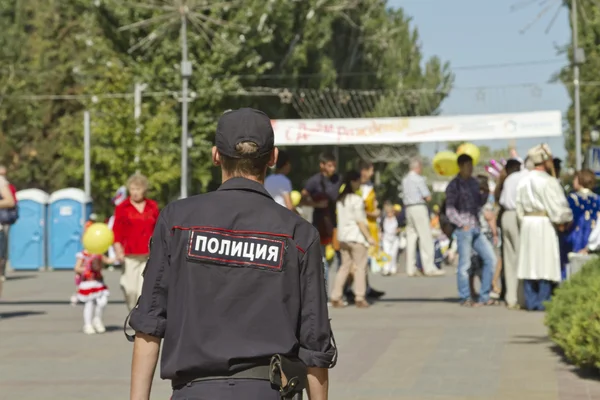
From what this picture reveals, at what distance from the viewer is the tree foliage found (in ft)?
135

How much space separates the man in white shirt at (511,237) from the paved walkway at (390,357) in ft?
1.13

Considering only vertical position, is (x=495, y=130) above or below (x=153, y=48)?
below

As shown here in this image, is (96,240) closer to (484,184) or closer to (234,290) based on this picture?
(484,184)

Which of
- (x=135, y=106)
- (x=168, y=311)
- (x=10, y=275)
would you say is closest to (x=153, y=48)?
(x=135, y=106)

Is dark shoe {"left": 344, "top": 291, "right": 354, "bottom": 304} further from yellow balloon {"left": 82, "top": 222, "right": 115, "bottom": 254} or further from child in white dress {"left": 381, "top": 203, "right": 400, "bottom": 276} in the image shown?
child in white dress {"left": 381, "top": 203, "right": 400, "bottom": 276}

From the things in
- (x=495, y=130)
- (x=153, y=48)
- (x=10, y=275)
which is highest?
(x=153, y=48)

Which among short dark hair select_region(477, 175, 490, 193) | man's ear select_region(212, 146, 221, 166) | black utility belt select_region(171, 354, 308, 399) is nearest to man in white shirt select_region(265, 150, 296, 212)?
short dark hair select_region(477, 175, 490, 193)

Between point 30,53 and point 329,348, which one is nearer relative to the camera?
point 329,348

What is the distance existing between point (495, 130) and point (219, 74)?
9.88 metres

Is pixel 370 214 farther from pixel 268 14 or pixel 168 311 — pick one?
pixel 268 14

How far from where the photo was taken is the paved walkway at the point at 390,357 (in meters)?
9.38

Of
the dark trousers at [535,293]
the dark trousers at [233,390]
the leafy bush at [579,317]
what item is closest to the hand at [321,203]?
the dark trousers at [535,293]

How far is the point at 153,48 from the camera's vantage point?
164 feet

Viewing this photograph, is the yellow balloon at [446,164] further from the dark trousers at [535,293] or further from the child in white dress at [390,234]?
the child in white dress at [390,234]
